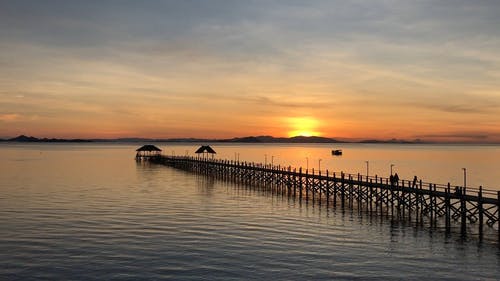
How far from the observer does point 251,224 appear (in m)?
38.0

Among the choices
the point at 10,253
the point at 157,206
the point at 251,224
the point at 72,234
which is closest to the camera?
the point at 10,253

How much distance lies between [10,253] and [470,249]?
28.1 m

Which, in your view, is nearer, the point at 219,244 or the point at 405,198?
the point at 219,244

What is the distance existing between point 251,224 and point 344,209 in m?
13.5

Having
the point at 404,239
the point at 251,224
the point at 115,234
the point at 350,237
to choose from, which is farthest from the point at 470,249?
the point at 115,234

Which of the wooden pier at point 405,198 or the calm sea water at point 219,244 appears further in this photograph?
the wooden pier at point 405,198

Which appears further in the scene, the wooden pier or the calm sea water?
the wooden pier

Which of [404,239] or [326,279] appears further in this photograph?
[404,239]

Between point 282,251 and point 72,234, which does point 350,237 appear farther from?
point 72,234

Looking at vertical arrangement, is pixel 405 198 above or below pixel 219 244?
above

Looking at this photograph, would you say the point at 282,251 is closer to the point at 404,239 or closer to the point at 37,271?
the point at 404,239

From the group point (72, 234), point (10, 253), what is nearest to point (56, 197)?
point (72, 234)

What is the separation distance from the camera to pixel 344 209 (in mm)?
47781

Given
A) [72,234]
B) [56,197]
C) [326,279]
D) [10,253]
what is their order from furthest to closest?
[56,197] → [72,234] → [10,253] → [326,279]
